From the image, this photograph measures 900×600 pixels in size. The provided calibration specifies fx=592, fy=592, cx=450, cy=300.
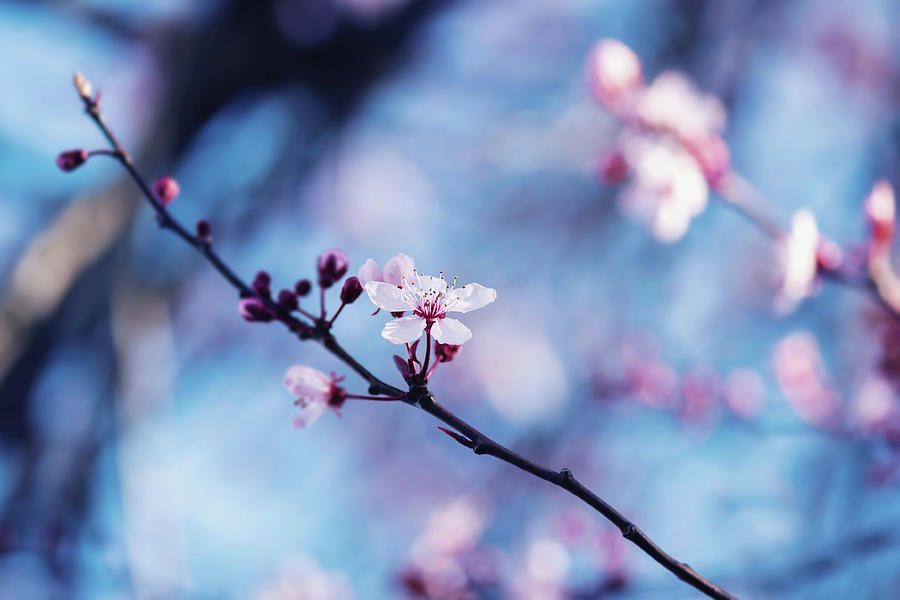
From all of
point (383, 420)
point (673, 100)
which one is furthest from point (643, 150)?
point (383, 420)

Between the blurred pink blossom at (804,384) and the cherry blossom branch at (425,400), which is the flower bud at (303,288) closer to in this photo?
the cherry blossom branch at (425,400)

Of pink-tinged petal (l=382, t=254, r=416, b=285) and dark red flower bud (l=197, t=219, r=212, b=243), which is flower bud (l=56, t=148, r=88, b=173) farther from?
pink-tinged petal (l=382, t=254, r=416, b=285)

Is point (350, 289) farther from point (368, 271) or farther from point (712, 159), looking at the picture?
point (712, 159)

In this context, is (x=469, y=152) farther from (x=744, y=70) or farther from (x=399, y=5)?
(x=744, y=70)

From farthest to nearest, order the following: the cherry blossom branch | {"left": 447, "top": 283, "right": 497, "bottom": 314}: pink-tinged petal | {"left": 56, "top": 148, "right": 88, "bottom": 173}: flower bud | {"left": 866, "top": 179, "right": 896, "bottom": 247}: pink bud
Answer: {"left": 866, "top": 179, "right": 896, "bottom": 247}: pink bud, {"left": 56, "top": 148, "right": 88, "bottom": 173}: flower bud, {"left": 447, "top": 283, "right": 497, "bottom": 314}: pink-tinged petal, the cherry blossom branch

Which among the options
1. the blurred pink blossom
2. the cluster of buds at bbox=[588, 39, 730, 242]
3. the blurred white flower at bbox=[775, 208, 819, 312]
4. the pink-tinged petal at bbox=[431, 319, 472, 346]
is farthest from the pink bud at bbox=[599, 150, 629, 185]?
the blurred pink blossom

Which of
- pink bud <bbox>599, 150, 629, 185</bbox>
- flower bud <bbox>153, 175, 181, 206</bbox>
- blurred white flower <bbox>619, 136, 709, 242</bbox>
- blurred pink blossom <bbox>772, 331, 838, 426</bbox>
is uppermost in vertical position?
blurred pink blossom <bbox>772, 331, 838, 426</bbox>
